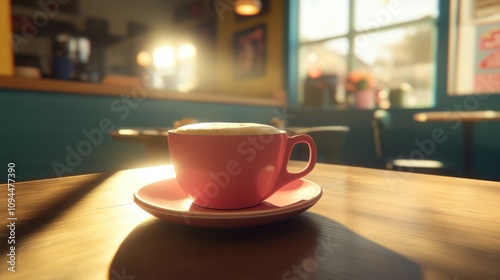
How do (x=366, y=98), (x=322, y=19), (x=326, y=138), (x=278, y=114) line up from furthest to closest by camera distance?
(x=322, y=19) < (x=278, y=114) < (x=366, y=98) < (x=326, y=138)

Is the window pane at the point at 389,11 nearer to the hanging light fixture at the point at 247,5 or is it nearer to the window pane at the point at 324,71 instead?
the window pane at the point at 324,71

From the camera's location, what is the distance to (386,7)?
3.75 metres

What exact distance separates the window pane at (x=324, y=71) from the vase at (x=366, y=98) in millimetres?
366

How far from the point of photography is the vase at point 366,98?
3.72m

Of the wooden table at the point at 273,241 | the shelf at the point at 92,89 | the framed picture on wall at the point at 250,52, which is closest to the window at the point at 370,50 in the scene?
the framed picture on wall at the point at 250,52

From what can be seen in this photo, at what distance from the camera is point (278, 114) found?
4238 millimetres

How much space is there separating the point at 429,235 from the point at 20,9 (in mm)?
7600

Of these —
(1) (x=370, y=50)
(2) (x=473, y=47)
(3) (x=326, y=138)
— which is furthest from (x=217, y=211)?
(1) (x=370, y=50)

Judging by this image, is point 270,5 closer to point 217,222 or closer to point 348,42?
point 348,42

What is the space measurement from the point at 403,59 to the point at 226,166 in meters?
3.89

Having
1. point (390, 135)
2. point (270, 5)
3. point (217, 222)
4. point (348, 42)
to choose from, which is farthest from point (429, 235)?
point (270, 5)

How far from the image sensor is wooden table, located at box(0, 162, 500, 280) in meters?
0.27

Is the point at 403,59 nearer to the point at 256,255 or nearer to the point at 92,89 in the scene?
the point at 92,89

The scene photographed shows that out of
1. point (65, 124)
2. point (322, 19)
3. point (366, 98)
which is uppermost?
point (322, 19)
